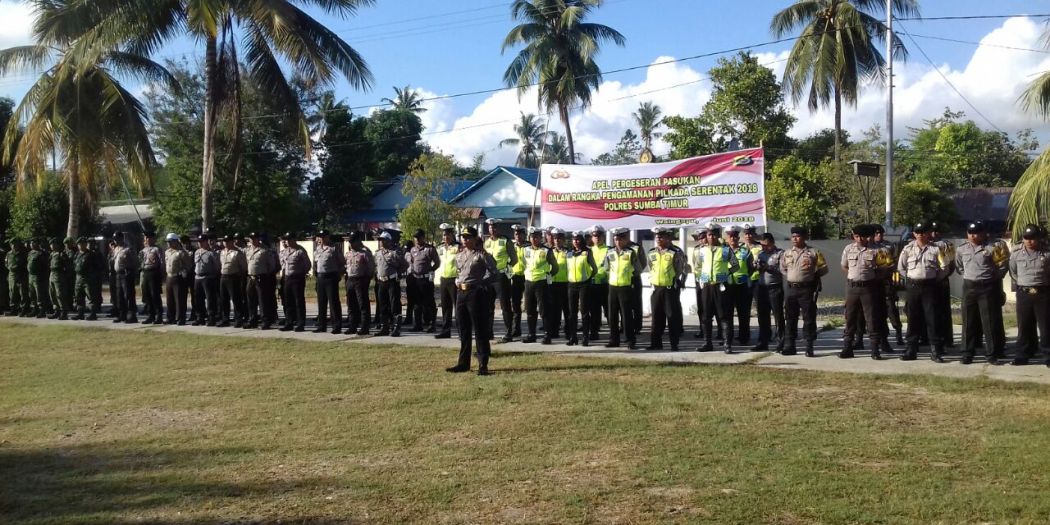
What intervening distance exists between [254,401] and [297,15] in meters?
12.1

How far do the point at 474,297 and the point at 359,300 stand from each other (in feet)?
16.6

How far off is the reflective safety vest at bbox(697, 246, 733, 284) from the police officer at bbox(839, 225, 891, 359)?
1.57 metres

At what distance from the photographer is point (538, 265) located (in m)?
13.3

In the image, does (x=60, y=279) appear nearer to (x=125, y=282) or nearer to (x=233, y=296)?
(x=125, y=282)

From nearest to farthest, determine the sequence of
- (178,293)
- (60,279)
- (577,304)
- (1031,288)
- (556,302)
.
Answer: (1031,288) → (577,304) → (556,302) → (178,293) → (60,279)

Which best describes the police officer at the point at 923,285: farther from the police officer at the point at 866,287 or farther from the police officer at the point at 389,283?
the police officer at the point at 389,283

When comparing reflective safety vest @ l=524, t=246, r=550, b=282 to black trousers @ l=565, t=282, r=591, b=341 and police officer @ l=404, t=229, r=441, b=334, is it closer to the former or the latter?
black trousers @ l=565, t=282, r=591, b=341

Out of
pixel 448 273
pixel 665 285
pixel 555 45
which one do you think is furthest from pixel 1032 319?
pixel 555 45

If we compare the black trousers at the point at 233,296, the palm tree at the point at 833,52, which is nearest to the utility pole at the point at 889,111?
the palm tree at the point at 833,52

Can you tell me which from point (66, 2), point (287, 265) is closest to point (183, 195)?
point (66, 2)

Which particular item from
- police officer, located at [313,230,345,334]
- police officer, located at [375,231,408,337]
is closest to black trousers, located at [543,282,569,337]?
police officer, located at [375,231,408,337]

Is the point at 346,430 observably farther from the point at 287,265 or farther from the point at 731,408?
the point at 287,265

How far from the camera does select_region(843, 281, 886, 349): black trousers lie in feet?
35.4

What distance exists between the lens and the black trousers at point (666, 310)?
12.1 metres
